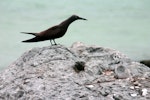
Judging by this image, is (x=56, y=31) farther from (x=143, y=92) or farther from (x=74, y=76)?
(x=143, y=92)

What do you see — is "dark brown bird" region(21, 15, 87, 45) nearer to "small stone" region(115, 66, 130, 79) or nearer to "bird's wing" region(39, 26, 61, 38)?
"bird's wing" region(39, 26, 61, 38)

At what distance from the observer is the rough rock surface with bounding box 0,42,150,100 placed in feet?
37.8

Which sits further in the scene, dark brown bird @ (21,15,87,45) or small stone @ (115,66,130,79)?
dark brown bird @ (21,15,87,45)

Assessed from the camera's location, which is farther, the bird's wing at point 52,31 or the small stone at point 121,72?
the bird's wing at point 52,31

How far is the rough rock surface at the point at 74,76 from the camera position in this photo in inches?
454

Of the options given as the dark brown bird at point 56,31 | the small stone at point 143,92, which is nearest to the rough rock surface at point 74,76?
the small stone at point 143,92

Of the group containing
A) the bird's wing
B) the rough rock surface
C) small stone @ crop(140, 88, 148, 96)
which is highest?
the bird's wing

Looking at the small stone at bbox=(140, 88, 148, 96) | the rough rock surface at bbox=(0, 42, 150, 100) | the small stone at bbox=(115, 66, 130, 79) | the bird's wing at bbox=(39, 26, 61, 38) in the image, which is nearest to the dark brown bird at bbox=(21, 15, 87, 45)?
the bird's wing at bbox=(39, 26, 61, 38)

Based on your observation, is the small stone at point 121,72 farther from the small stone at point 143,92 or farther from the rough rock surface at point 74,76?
the small stone at point 143,92

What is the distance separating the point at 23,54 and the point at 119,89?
393 cm

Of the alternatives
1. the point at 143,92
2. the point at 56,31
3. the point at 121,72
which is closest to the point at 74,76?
the point at 121,72

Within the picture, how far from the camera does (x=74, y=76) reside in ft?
39.9

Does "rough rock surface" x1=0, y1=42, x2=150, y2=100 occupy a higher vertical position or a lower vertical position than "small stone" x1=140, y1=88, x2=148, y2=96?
higher

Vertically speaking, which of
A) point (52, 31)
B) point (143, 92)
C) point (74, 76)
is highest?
point (52, 31)
